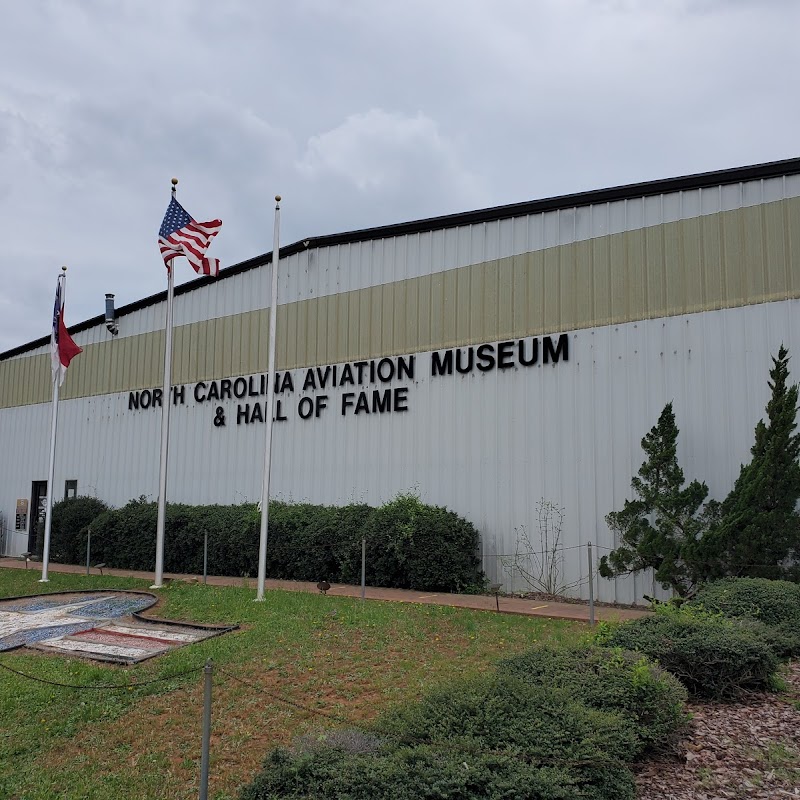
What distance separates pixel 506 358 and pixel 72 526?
45.2 feet

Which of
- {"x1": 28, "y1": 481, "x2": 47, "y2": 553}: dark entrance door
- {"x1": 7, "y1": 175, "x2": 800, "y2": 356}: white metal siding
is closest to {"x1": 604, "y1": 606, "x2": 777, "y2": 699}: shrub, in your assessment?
{"x1": 7, "y1": 175, "x2": 800, "y2": 356}: white metal siding

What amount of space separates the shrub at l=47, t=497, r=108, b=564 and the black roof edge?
641 cm

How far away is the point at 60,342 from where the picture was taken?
56.5 ft

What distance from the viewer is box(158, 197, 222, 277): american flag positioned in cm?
1507

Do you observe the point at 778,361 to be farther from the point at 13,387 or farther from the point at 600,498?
the point at 13,387

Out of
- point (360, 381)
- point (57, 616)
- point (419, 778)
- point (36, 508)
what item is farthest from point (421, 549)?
point (36, 508)

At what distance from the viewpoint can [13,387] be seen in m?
28.3

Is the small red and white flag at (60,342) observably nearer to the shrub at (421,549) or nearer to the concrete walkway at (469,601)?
the concrete walkway at (469,601)

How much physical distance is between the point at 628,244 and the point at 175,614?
978cm

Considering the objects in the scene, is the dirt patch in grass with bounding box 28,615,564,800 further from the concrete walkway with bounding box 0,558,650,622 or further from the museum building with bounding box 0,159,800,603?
the museum building with bounding box 0,159,800,603

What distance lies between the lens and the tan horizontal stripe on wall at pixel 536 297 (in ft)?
41.9

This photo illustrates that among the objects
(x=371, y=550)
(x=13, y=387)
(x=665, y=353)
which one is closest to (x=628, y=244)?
(x=665, y=353)

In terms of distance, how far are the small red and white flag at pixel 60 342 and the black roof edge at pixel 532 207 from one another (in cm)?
511

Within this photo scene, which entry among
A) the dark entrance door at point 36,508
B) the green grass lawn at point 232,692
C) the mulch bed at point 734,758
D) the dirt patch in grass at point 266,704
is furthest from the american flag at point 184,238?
the dark entrance door at point 36,508
